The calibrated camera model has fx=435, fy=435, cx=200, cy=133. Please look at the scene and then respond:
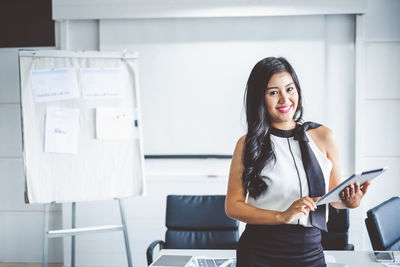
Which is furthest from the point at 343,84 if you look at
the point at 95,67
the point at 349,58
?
the point at 95,67

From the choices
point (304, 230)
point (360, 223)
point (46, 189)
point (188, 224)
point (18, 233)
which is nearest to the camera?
point (304, 230)

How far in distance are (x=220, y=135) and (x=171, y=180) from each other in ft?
2.06

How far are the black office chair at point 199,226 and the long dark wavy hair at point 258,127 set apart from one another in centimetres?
155

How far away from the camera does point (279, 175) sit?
1.56 m

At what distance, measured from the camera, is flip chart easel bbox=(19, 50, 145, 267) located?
3402mm

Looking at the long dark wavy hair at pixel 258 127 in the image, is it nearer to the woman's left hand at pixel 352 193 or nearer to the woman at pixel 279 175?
the woman at pixel 279 175

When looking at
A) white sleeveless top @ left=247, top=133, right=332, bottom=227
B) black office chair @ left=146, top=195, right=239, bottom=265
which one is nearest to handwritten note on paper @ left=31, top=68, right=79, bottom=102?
black office chair @ left=146, top=195, right=239, bottom=265

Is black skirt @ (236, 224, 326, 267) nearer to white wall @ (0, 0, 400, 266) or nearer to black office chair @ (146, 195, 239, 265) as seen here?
black office chair @ (146, 195, 239, 265)

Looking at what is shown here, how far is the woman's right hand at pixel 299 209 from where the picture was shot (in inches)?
55.5

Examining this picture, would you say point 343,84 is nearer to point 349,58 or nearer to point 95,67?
point 349,58

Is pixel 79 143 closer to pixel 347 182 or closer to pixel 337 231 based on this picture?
pixel 337 231

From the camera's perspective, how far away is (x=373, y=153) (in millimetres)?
3986

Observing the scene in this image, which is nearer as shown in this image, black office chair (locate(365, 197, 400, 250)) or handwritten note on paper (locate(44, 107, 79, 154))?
black office chair (locate(365, 197, 400, 250))

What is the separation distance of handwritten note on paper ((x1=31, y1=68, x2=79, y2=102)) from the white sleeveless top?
7.62ft
